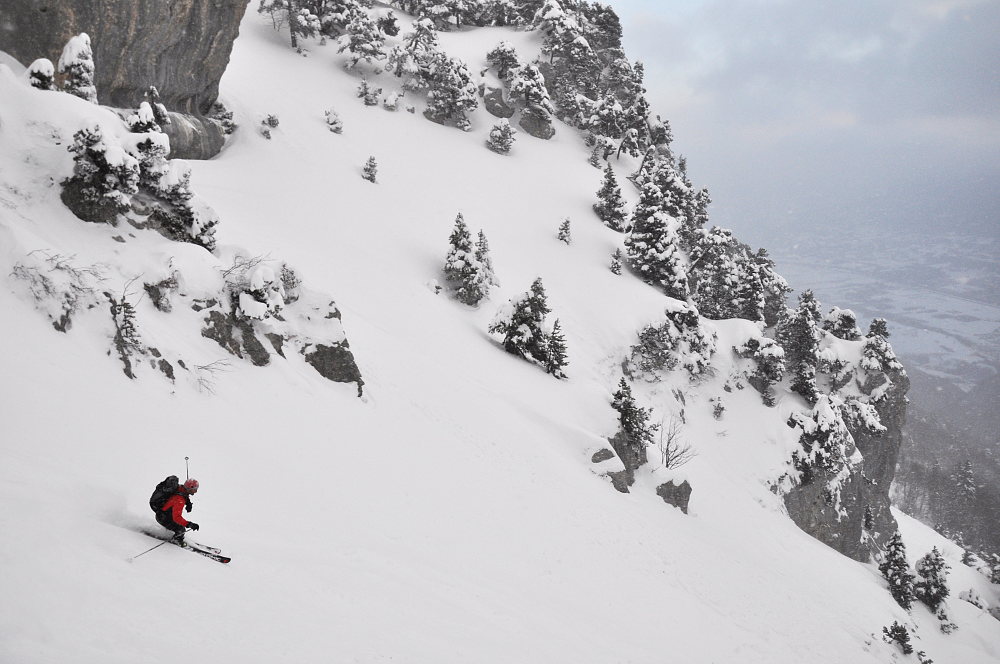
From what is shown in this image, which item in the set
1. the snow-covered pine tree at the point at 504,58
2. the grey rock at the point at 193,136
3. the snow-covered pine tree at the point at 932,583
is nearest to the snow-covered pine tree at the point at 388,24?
the snow-covered pine tree at the point at 504,58

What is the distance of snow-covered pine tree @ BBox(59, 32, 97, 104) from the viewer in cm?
1590

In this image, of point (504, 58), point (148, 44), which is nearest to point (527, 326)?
point (148, 44)

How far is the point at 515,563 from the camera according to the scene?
12102mm

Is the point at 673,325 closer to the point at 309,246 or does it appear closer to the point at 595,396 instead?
the point at 595,396

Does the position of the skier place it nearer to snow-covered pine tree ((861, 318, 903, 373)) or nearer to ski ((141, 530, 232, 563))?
ski ((141, 530, 232, 563))

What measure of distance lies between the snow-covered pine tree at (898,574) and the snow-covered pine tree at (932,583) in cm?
92

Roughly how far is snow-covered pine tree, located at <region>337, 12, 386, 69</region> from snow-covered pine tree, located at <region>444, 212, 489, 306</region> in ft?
98.3

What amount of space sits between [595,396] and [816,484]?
18490mm

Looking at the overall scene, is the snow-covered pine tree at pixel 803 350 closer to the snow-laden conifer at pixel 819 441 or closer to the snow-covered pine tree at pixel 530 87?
the snow-laden conifer at pixel 819 441

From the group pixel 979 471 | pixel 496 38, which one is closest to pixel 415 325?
pixel 496 38

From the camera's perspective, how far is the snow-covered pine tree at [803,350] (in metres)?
35.6

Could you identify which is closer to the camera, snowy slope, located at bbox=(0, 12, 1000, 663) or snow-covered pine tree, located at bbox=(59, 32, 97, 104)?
snowy slope, located at bbox=(0, 12, 1000, 663)

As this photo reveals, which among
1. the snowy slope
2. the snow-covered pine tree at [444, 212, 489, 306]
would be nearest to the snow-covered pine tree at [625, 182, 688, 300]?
the snowy slope

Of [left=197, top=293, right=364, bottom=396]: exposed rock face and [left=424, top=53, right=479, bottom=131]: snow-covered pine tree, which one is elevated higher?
[left=424, top=53, right=479, bottom=131]: snow-covered pine tree
